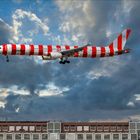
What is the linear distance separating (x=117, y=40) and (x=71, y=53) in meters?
13.7

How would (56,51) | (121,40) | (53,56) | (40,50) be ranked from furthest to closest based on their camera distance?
(121,40) < (56,51) < (40,50) < (53,56)

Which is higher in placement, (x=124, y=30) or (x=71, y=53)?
(x=124, y=30)

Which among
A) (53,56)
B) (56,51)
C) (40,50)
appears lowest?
(53,56)

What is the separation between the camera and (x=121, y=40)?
124 metres

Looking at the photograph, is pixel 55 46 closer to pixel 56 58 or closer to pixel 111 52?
pixel 56 58

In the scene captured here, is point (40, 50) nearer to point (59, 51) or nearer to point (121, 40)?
point (59, 51)

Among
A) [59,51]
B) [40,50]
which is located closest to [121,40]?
[59,51]

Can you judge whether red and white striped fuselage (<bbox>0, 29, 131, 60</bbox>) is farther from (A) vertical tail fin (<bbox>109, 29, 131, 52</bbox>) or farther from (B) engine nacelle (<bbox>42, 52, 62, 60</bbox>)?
(A) vertical tail fin (<bbox>109, 29, 131, 52</bbox>)

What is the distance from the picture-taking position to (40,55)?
387 ft

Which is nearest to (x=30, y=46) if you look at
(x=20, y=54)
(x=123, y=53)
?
(x=20, y=54)

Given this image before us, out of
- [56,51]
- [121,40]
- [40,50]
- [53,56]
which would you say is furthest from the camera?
[121,40]

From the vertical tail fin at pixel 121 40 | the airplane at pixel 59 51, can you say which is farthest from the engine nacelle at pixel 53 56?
the vertical tail fin at pixel 121 40

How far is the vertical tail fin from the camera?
12138 centimetres

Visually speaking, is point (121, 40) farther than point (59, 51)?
Yes
